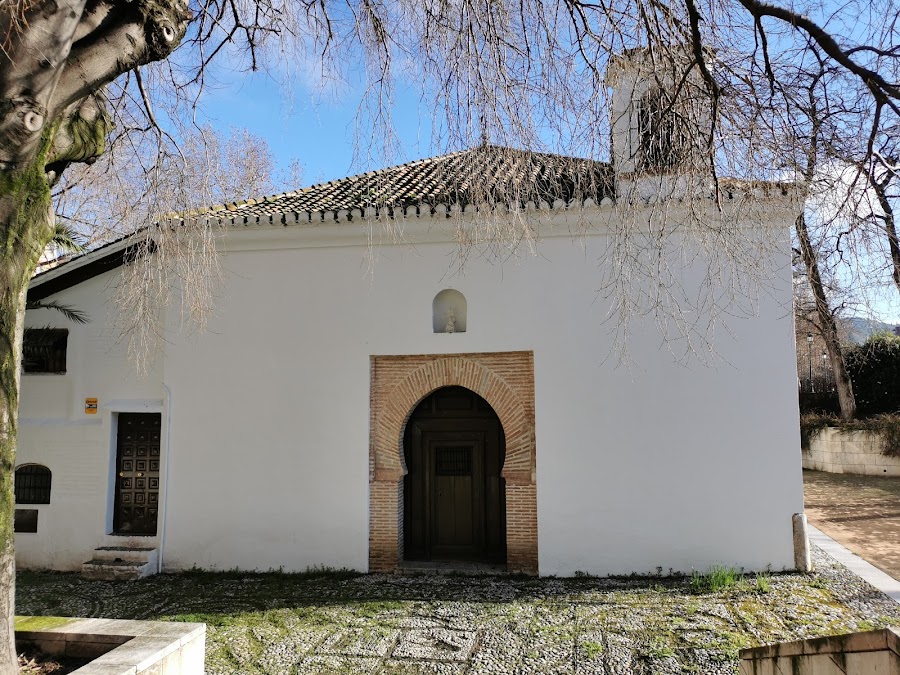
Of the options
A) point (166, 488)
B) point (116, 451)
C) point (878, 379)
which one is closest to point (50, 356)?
point (116, 451)

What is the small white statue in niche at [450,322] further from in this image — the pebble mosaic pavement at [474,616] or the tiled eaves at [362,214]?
the pebble mosaic pavement at [474,616]

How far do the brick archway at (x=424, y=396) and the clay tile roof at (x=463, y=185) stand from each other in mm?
2080

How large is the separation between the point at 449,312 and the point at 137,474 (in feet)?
15.8

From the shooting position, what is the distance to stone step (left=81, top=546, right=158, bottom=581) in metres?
8.09

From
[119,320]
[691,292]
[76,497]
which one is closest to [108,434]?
[76,497]

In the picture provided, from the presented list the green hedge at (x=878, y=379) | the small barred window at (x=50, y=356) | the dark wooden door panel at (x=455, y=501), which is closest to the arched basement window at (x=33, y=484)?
the small barred window at (x=50, y=356)

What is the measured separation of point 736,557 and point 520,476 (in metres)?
2.69

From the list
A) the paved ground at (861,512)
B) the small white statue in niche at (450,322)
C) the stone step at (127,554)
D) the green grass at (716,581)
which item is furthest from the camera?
the paved ground at (861,512)

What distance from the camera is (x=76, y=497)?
8.73 meters

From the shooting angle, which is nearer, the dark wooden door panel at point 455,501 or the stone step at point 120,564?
the stone step at point 120,564

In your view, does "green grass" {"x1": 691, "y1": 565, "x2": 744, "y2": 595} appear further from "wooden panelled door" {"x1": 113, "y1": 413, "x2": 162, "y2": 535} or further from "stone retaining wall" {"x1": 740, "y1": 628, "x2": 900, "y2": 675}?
"wooden panelled door" {"x1": 113, "y1": 413, "x2": 162, "y2": 535}

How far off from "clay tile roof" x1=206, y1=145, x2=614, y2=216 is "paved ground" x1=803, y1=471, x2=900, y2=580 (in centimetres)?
644

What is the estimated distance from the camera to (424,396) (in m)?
8.48

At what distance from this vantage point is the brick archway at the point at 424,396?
26.2ft
